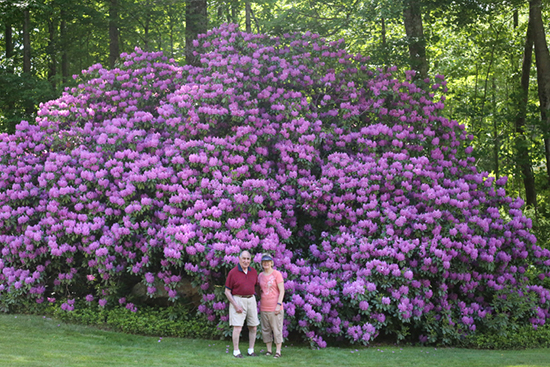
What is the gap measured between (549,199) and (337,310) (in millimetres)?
12979

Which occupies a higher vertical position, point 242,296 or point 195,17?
point 195,17

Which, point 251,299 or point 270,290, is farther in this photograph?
point 251,299

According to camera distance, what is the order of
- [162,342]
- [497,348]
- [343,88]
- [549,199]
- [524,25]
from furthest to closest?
[549,199]
[524,25]
[343,88]
[497,348]
[162,342]

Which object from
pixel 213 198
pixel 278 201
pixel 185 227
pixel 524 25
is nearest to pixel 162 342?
pixel 185 227

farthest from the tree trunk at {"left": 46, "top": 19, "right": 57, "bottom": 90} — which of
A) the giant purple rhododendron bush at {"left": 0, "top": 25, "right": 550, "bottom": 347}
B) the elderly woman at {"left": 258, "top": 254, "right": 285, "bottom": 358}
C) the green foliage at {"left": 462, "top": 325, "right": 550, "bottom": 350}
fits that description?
the green foliage at {"left": 462, "top": 325, "right": 550, "bottom": 350}

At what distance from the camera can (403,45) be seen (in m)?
11.6

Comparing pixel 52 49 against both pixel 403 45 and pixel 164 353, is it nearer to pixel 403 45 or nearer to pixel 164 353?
pixel 403 45

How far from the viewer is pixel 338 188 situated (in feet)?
27.3

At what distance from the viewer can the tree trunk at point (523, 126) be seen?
1256 centimetres

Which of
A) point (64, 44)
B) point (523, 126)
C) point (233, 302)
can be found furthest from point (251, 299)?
point (64, 44)

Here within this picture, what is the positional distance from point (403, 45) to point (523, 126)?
3321 mm

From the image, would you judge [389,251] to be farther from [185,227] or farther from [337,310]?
[185,227]

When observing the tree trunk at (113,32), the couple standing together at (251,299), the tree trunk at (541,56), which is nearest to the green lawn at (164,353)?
the couple standing together at (251,299)

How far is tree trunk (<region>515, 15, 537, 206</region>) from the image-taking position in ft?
41.2
